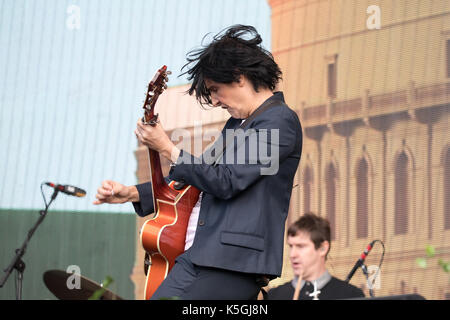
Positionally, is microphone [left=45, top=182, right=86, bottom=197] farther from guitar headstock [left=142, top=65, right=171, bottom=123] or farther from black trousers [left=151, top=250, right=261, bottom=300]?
black trousers [left=151, top=250, right=261, bottom=300]

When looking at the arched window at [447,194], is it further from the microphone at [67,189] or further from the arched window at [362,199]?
the microphone at [67,189]

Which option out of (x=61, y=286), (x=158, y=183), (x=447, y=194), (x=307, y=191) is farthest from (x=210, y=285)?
(x=307, y=191)

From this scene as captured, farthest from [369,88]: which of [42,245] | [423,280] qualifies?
[42,245]

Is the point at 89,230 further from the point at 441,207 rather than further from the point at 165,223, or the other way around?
the point at 165,223

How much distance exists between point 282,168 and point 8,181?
152 inches

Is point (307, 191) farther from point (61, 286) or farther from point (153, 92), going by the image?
point (153, 92)

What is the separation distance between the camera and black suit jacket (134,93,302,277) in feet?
5.53

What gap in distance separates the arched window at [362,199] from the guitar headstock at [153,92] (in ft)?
8.69

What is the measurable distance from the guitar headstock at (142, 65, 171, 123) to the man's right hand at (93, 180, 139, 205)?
10.9 inches

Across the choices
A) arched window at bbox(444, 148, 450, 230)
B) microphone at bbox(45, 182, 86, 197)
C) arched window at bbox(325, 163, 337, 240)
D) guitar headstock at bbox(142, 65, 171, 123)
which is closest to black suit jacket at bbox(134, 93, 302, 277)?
guitar headstock at bbox(142, 65, 171, 123)

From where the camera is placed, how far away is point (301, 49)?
4.70 meters

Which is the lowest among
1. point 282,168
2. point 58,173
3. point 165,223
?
point 165,223

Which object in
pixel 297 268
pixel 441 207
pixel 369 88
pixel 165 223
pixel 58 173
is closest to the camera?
pixel 165 223

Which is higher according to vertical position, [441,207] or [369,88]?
[369,88]
